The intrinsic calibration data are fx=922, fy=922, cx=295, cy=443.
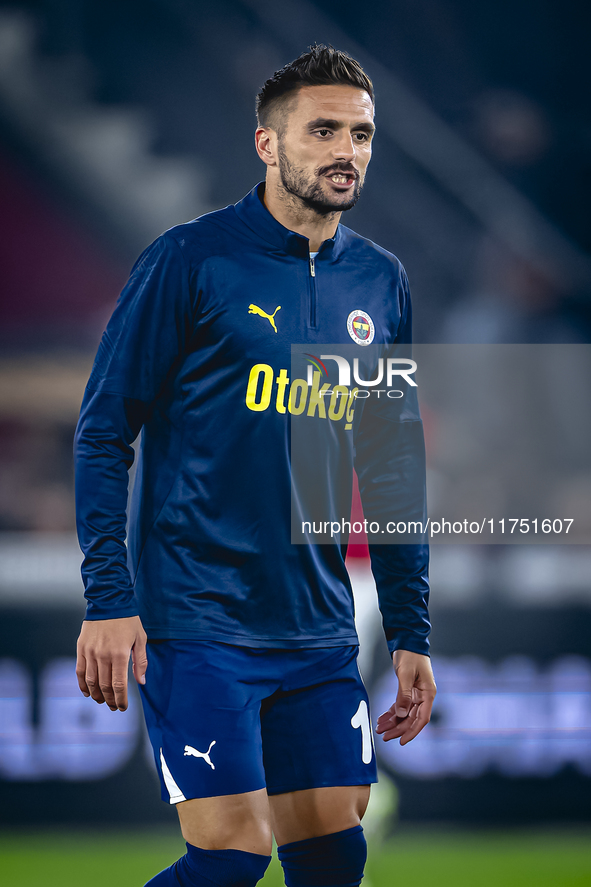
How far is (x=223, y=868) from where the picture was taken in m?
1.54

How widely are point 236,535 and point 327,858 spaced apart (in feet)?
2.06

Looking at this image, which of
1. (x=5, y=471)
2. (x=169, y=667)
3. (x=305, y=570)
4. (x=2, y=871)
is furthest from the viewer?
(x=5, y=471)

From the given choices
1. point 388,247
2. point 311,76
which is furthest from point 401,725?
point 388,247

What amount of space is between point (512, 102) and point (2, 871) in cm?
328

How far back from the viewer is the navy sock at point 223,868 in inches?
60.4

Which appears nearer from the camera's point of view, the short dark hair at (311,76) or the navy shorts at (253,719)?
the navy shorts at (253,719)

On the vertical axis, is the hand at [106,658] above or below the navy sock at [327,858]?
above

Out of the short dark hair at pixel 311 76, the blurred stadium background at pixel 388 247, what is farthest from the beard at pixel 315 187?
the blurred stadium background at pixel 388 247

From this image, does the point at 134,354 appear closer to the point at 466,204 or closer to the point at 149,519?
the point at 149,519

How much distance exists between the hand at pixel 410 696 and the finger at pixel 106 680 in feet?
2.03

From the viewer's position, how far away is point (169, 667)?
1657 millimetres

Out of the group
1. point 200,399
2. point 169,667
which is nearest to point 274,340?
point 200,399

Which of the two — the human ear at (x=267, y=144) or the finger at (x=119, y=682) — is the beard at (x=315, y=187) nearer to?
the human ear at (x=267, y=144)

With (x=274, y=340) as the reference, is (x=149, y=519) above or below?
below
